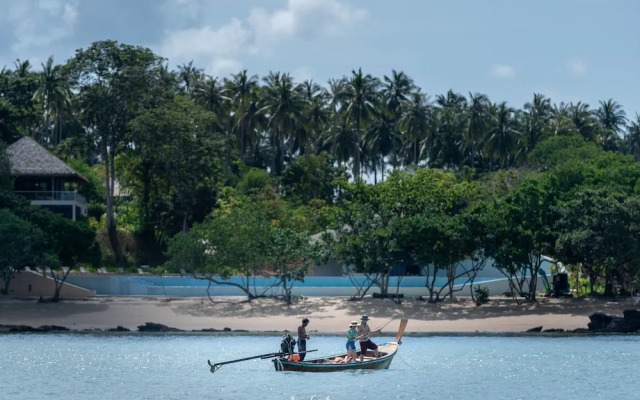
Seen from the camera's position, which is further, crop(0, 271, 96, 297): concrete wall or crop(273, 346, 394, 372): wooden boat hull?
crop(0, 271, 96, 297): concrete wall

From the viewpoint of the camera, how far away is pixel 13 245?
180ft

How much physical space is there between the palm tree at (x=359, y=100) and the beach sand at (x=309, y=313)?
38.5 m

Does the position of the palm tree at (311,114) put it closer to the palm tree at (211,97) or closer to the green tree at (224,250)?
the palm tree at (211,97)

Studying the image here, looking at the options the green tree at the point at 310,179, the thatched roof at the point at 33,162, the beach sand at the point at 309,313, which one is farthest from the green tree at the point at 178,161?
the beach sand at the point at 309,313

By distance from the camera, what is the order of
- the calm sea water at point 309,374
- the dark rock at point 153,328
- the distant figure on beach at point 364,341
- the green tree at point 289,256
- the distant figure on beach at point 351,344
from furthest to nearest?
1. the green tree at point 289,256
2. the dark rock at point 153,328
3. the distant figure on beach at point 364,341
4. the distant figure on beach at point 351,344
5. the calm sea water at point 309,374

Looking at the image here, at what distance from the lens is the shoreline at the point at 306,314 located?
177ft

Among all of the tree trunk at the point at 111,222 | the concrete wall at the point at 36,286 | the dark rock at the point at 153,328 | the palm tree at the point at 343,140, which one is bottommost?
the dark rock at the point at 153,328

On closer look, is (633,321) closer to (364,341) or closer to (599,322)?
(599,322)

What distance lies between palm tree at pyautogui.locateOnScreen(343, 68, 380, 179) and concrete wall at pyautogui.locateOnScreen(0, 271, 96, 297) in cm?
4046

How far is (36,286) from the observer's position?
61938 mm

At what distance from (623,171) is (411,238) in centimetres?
Result: 1416

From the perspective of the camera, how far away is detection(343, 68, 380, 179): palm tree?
317 ft

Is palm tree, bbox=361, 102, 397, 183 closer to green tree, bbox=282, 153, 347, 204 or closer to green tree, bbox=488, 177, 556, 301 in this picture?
green tree, bbox=282, 153, 347, 204

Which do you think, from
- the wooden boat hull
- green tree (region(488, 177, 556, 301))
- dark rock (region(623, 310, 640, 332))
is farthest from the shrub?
the wooden boat hull
